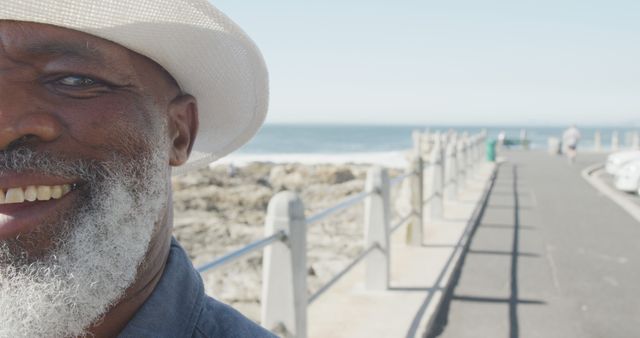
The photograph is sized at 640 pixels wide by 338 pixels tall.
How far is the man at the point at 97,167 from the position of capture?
3.76 ft

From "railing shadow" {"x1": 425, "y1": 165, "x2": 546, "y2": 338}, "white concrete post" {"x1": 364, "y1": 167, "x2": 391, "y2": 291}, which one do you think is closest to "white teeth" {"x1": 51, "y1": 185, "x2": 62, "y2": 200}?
"railing shadow" {"x1": 425, "y1": 165, "x2": 546, "y2": 338}

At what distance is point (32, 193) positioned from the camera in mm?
1149

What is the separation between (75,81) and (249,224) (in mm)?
20306

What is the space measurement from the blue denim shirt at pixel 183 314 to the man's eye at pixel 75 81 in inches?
16.7

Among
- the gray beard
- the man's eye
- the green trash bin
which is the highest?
the man's eye

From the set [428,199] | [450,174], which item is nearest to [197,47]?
[428,199]

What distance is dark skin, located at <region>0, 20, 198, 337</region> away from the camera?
3.80ft

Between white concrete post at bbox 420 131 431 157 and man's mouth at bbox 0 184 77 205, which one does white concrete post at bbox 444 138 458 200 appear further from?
white concrete post at bbox 420 131 431 157

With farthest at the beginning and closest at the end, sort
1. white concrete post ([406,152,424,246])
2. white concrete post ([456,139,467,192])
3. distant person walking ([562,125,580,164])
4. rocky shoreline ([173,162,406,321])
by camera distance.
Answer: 1. distant person walking ([562,125,580,164])
2. white concrete post ([456,139,467,192])
3. rocky shoreline ([173,162,406,321])
4. white concrete post ([406,152,424,246])

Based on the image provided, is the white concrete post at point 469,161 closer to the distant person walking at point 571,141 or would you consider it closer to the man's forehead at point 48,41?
the distant person walking at point 571,141

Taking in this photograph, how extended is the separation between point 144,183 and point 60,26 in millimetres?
331

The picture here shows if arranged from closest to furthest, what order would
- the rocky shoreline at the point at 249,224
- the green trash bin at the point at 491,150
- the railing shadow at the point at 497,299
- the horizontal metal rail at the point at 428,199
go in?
the railing shadow at the point at 497,299 → the horizontal metal rail at the point at 428,199 → the rocky shoreline at the point at 249,224 → the green trash bin at the point at 491,150

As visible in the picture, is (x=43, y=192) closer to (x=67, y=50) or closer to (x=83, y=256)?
(x=83, y=256)

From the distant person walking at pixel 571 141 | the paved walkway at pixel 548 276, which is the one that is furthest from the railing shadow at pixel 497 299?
the distant person walking at pixel 571 141
